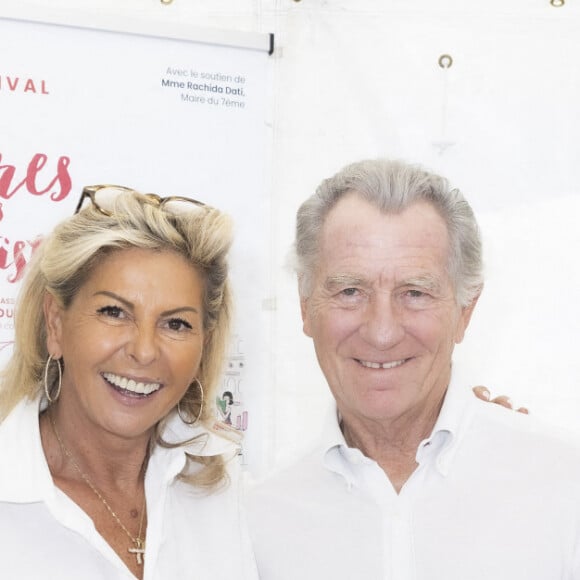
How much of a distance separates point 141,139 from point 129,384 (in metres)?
0.88

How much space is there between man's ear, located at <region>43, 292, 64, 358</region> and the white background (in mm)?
835

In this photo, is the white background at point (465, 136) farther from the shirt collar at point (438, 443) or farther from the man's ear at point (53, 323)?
the man's ear at point (53, 323)

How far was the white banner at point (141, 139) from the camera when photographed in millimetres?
2582

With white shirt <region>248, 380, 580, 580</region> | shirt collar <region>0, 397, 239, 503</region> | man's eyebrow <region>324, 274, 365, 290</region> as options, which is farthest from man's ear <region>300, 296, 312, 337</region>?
shirt collar <region>0, 397, 239, 503</region>

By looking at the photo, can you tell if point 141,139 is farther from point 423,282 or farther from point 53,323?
point 423,282

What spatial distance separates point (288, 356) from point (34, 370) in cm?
91

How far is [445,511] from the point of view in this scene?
7.12 feet

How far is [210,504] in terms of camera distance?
7.41ft

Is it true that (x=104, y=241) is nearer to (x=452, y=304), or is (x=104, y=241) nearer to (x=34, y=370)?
(x=34, y=370)

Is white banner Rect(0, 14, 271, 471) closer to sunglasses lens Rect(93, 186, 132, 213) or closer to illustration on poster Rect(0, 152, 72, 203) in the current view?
illustration on poster Rect(0, 152, 72, 203)

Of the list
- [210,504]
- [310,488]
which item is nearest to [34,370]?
[210,504]

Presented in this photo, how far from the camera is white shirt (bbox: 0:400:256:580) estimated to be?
1.98m

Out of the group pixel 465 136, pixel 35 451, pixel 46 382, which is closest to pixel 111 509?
pixel 35 451

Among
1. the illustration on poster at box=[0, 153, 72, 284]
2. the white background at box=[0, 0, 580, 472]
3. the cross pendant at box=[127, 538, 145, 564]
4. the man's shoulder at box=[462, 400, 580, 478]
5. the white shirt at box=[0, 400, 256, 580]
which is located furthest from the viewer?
the white background at box=[0, 0, 580, 472]
